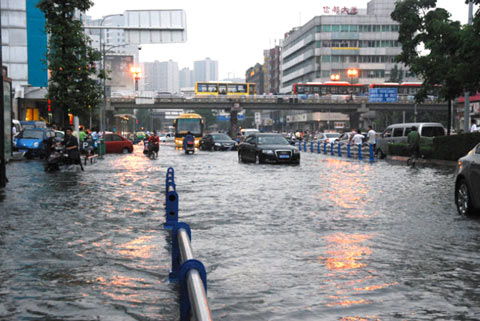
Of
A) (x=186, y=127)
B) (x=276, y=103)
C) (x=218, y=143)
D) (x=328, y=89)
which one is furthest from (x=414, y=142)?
(x=328, y=89)

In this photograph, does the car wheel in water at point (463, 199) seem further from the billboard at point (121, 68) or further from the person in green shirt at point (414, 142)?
the billboard at point (121, 68)

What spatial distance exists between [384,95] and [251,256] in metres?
72.5

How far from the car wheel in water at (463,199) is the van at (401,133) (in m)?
23.2

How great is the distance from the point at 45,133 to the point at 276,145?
43.3ft

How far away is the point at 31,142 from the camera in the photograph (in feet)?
112

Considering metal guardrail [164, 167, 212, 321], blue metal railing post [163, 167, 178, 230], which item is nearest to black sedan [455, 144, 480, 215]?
blue metal railing post [163, 167, 178, 230]

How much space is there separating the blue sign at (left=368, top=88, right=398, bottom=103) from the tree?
50453 millimetres

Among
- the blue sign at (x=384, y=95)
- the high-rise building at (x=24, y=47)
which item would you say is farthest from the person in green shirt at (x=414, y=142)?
the blue sign at (x=384, y=95)

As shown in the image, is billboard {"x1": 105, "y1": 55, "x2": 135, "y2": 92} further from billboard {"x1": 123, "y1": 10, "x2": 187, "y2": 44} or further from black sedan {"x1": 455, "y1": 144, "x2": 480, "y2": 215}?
black sedan {"x1": 455, "y1": 144, "x2": 480, "y2": 215}

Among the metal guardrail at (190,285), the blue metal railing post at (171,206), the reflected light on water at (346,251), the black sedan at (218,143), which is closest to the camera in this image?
the metal guardrail at (190,285)

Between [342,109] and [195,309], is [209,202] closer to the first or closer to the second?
[195,309]

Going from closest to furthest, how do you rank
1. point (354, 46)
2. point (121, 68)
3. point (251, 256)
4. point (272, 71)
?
point (251, 256)
point (354, 46)
point (121, 68)
point (272, 71)

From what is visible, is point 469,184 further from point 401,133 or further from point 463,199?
point 401,133

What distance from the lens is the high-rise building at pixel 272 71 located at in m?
165
